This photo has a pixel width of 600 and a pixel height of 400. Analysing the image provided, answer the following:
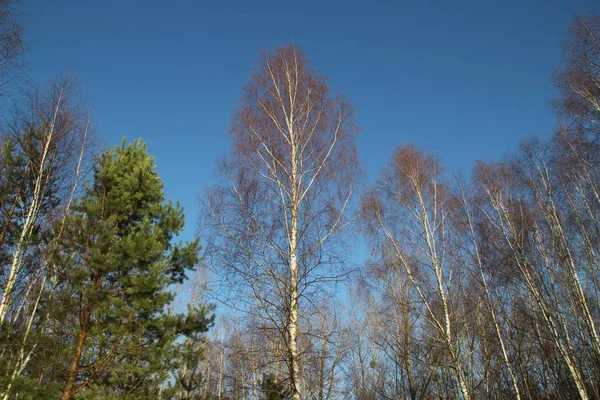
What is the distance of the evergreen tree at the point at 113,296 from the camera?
20.7 feet

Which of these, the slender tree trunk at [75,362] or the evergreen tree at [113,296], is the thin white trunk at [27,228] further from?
the slender tree trunk at [75,362]

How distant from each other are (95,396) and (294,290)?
11.7 feet

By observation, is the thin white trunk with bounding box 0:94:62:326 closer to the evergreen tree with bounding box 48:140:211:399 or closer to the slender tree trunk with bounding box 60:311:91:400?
the evergreen tree with bounding box 48:140:211:399

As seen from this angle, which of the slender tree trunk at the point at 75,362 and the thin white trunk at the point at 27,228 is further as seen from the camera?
the thin white trunk at the point at 27,228

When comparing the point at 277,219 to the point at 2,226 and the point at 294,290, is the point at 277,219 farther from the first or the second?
the point at 2,226

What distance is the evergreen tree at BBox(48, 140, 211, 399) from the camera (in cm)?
630

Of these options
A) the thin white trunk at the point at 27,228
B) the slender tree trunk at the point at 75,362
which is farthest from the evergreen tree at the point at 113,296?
the thin white trunk at the point at 27,228

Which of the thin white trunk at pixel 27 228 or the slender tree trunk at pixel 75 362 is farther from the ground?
the thin white trunk at pixel 27 228

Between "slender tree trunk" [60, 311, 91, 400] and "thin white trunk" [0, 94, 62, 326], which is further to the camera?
"thin white trunk" [0, 94, 62, 326]

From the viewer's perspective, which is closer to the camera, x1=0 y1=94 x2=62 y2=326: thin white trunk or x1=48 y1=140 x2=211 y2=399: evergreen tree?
x1=48 y1=140 x2=211 y2=399: evergreen tree

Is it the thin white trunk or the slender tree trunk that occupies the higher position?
the thin white trunk

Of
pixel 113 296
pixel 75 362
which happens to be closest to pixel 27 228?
pixel 113 296

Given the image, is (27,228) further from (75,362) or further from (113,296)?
(75,362)

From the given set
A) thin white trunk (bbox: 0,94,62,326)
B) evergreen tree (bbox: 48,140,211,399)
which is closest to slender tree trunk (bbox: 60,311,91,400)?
evergreen tree (bbox: 48,140,211,399)
